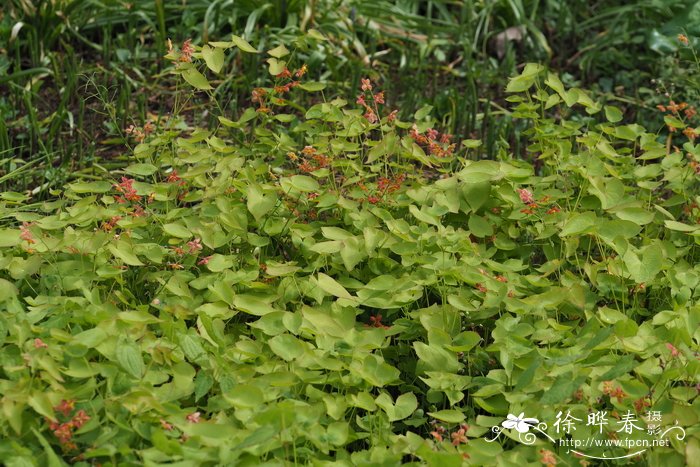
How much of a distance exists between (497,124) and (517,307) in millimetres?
1892

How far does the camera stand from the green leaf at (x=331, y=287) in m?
2.33

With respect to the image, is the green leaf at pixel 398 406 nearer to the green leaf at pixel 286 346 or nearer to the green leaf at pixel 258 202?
the green leaf at pixel 286 346

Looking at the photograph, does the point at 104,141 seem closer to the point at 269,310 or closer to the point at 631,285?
the point at 269,310

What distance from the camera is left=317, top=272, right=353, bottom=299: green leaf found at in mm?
2334

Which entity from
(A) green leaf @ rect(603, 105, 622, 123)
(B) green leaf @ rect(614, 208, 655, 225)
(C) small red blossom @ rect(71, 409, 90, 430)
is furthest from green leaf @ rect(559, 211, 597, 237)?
(C) small red blossom @ rect(71, 409, 90, 430)

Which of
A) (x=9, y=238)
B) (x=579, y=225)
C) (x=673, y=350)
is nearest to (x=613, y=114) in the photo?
(x=579, y=225)

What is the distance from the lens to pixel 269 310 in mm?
2311

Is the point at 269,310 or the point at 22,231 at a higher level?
the point at 22,231

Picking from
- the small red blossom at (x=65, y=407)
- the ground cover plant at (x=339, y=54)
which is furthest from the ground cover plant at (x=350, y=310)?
the ground cover plant at (x=339, y=54)

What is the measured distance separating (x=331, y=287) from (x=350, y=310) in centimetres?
7

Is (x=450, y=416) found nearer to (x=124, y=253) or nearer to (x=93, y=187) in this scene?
(x=124, y=253)

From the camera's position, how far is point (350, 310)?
Result: 2344 millimetres

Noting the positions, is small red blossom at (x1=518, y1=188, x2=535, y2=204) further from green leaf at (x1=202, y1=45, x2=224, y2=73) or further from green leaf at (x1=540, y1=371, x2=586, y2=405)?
green leaf at (x1=202, y1=45, x2=224, y2=73)

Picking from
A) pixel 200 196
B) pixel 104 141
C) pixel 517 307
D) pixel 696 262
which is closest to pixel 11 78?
pixel 104 141
